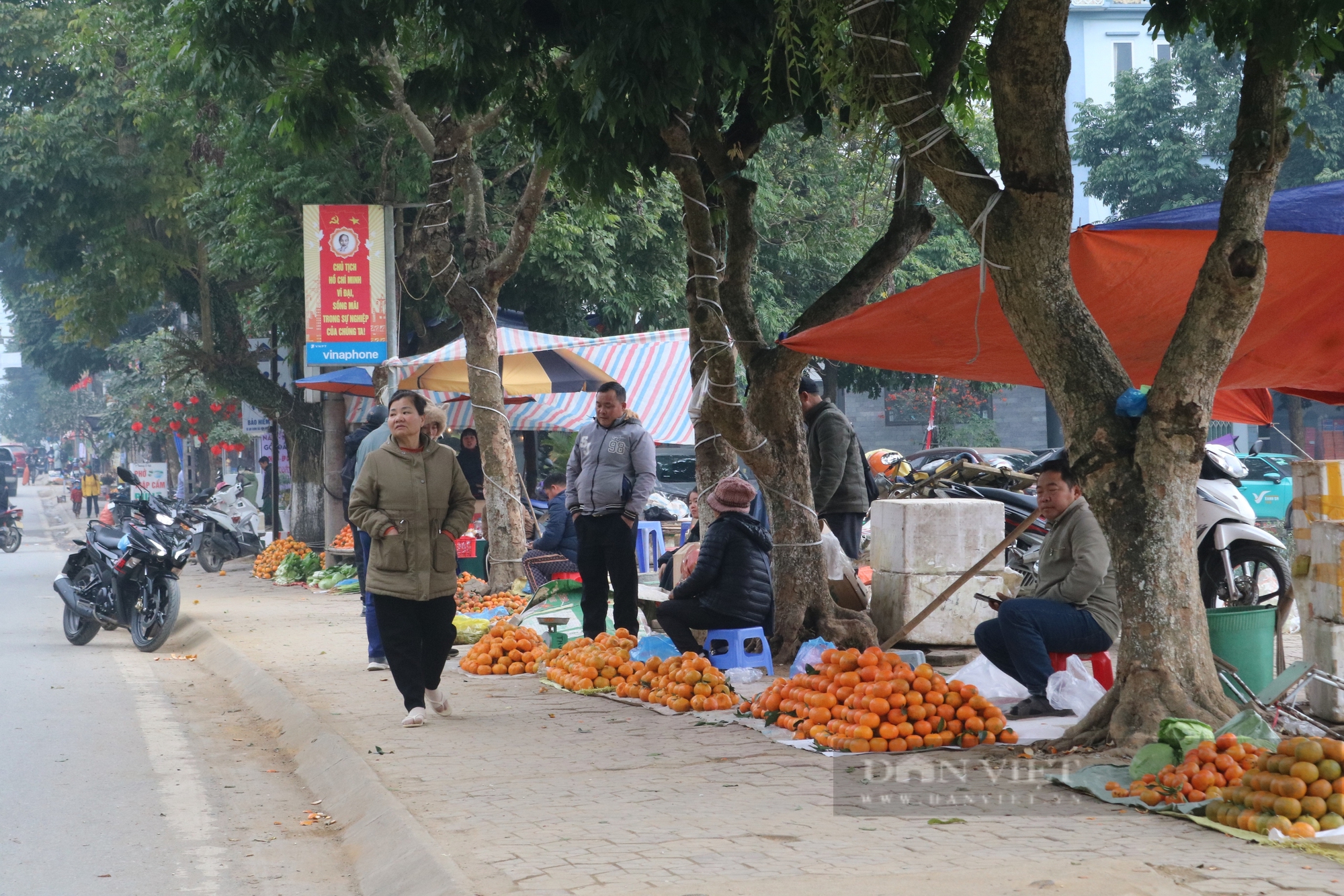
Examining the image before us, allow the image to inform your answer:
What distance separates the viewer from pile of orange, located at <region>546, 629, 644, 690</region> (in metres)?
8.01

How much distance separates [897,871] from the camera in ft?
13.0

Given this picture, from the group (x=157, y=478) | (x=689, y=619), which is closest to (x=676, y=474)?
(x=157, y=478)

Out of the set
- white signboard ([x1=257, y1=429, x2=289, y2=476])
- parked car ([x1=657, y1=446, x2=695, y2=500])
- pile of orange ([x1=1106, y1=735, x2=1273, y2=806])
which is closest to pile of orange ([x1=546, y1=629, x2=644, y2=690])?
pile of orange ([x1=1106, y1=735, x2=1273, y2=806])

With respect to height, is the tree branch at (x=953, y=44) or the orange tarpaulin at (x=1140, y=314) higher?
the tree branch at (x=953, y=44)

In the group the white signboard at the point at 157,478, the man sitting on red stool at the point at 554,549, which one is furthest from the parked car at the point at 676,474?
the white signboard at the point at 157,478

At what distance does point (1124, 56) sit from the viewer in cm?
4294

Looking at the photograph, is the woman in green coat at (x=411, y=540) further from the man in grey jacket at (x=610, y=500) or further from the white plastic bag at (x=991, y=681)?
the white plastic bag at (x=991, y=681)

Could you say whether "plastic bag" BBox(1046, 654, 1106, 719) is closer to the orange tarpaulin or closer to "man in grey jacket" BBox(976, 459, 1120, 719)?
"man in grey jacket" BBox(976, 459, 1120, 719)

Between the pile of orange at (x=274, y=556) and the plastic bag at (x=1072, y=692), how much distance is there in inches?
571

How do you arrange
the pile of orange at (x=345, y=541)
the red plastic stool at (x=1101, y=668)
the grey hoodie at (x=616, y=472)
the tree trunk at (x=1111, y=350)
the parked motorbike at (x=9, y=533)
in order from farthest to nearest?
1. the parked motorbike at (x=9, y=533)
2. the pile of orange at (x=345, y=541)
3. the grey hoodie at (x=616, y=472)
4. the red plastic stool at (x=1101, y=668)
5. the tree trunk at (x=1111, y=350)

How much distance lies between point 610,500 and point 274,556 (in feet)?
40.7

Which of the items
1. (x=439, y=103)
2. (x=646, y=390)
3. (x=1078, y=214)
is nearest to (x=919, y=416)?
(x=1078, y=214)

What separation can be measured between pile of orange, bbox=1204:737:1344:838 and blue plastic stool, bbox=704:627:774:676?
3.81m

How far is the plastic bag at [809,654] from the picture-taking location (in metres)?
7.68
